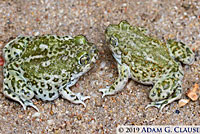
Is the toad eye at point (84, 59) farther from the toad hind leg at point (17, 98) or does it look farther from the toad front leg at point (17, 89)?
the toad hind leg at point (17, 98)

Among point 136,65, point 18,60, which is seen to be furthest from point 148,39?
point 18,60

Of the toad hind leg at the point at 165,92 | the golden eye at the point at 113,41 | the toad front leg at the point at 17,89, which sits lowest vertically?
the toad hind leg at the point at 165,92

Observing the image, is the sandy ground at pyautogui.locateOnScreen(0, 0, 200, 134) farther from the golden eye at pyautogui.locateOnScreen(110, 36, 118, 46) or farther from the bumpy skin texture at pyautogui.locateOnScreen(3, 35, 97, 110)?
the golden eye at pyautogui.locateOnScreen(110, 36, 118, 46)

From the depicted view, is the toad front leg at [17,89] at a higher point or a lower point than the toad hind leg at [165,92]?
higher

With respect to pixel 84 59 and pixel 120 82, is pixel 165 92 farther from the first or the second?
pixel 84 59

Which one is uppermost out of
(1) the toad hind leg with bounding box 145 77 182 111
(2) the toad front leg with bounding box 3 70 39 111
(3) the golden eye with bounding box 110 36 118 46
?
(3) the golden eye with bounding box 110 36 118 46

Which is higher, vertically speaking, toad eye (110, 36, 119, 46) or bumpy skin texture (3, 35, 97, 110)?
toad eye (110, 36, 119, 46)

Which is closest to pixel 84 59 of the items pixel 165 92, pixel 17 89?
pixel 17 89

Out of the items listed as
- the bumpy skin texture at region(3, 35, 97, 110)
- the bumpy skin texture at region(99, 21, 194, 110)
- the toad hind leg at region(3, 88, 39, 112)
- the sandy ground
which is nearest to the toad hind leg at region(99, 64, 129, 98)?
the bumpy skin texture at region(99, 21, 194, 110)

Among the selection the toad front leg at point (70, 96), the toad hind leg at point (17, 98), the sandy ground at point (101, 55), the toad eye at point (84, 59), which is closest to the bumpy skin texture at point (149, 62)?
the sandy ground at point (101, 55)
